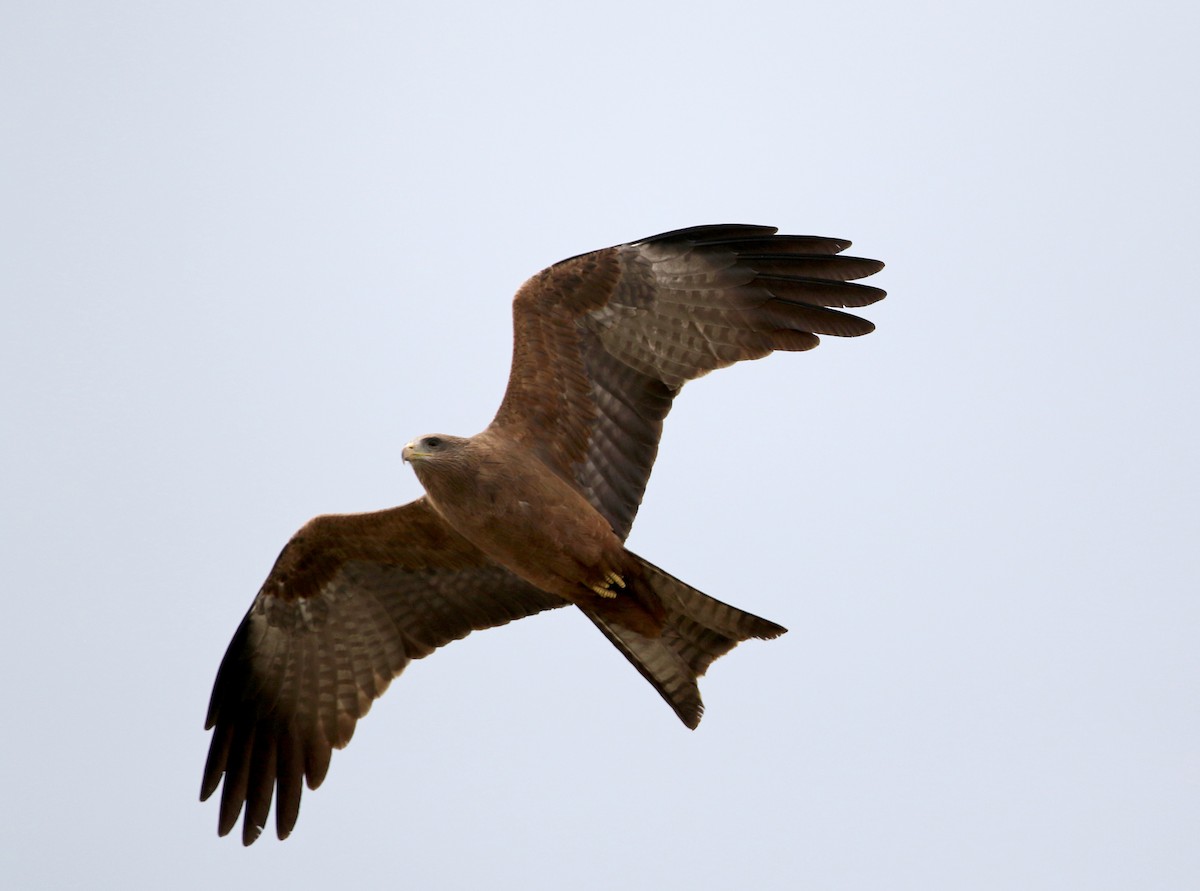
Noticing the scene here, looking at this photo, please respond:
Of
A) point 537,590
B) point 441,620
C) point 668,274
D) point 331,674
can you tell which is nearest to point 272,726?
point 331,674

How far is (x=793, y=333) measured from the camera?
1055cm

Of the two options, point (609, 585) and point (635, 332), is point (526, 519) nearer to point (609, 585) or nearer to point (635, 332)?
point (609, 585)

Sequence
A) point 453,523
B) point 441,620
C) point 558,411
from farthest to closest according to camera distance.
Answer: point 441,620
point 558,411
point 453,523

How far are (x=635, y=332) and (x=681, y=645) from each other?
85.8 inches

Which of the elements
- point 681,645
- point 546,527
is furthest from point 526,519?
point 681,645

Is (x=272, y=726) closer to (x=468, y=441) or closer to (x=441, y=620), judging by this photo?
(x=441, y=620)

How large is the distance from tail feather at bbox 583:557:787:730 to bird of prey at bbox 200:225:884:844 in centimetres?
1

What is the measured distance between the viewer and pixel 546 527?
985 centimetres

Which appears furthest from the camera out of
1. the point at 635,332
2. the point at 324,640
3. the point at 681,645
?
the point at 324,640

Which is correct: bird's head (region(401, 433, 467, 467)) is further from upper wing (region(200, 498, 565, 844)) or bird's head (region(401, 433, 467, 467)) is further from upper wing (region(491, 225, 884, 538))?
upper wing (region(200, 498, 565, 844))

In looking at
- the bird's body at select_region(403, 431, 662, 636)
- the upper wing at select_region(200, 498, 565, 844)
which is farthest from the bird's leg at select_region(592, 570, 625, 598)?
the upper wing at select_region(200, 498, 565, 844)

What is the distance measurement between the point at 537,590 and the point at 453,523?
4.65ft

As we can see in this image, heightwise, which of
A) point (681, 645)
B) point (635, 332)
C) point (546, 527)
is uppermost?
point (635, 332)

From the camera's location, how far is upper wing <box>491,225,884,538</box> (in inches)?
415
